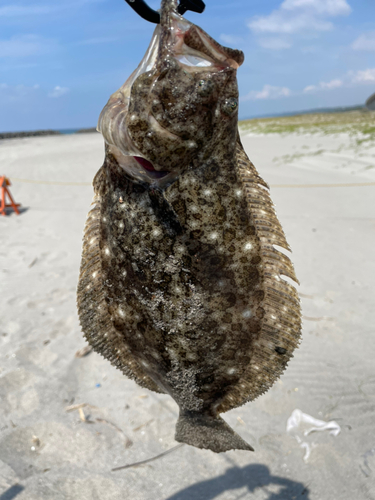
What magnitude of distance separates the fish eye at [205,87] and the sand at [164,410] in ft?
11.1

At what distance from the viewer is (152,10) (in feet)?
4.03

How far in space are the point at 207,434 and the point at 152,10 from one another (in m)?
1.85

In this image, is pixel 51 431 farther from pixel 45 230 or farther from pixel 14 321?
pixel 45 230

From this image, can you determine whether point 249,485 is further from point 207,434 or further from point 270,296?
point 270,296

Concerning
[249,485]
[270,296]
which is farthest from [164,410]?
[270,296]

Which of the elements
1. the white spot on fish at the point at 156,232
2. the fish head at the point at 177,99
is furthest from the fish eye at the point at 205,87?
the white spot on fish at the point at 156,232

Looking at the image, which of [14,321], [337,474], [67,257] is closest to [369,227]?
[337,474]

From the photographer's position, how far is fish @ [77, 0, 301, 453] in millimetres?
1237

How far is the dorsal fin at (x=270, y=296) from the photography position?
1419 mm

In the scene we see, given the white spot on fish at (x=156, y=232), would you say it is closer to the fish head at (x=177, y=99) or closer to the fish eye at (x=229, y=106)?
the fish head at (x=177, y=99)

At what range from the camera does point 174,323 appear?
1.52 metres

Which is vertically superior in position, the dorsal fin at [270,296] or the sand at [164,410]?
the dorsal fin at [270,296]

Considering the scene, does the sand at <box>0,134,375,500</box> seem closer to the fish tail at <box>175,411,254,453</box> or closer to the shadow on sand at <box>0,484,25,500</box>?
the shadow on sand at <box>0,484,25,500</box>

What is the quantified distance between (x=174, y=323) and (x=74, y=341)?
12.8 ft
